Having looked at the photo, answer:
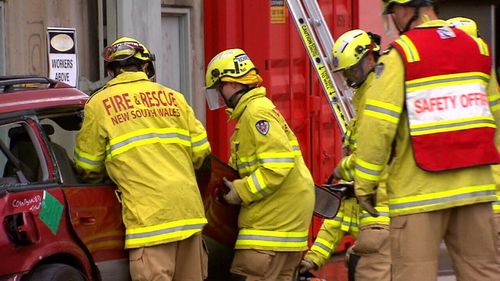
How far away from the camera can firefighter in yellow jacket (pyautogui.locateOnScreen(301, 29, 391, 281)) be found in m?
7.48

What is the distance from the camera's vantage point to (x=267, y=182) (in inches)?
274

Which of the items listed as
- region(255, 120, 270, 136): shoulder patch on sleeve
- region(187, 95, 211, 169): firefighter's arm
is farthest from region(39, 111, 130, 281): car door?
region(255, 120, 270, 136): shoulder patch on sleeve

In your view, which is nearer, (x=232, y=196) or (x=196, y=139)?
(x=196, y=139)

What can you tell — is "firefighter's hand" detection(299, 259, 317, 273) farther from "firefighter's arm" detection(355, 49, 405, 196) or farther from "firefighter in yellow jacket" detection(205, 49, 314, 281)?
"firefighter's arm" detection(355, 49, 405, 196)

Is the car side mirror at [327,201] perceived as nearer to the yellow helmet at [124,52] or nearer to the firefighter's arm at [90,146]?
the yellow helmet at [124,52]

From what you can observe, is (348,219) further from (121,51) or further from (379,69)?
Result: (379,69)

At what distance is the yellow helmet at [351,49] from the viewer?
24.5ft

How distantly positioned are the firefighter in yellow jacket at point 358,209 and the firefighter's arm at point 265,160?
0.58 meters

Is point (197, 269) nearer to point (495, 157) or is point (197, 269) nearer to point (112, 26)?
point (495, 157)

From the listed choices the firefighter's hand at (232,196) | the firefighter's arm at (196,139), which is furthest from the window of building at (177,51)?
the firefighter's arm at (196,139)

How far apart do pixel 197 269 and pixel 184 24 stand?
15.1ft

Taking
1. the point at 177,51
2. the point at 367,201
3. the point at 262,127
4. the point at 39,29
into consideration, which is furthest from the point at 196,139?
the point at 177,51

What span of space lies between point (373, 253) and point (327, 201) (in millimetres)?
433

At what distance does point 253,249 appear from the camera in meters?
7.07
